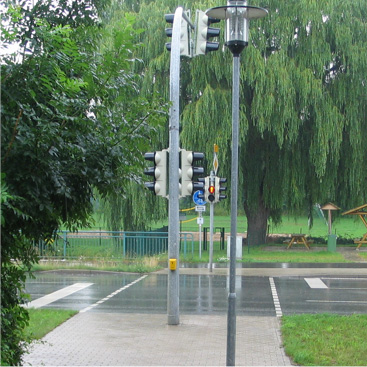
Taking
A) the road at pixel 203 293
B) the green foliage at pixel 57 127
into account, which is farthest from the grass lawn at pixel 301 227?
the green foliage at pixel 57 127

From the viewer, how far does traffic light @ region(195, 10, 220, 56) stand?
11938 mm

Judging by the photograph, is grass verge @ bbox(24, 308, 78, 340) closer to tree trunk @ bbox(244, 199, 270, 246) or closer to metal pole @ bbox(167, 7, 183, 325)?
metal pole @ bbox(167, 7, 183, 325)

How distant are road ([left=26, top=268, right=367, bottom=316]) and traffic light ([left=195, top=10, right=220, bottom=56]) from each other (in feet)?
18.9

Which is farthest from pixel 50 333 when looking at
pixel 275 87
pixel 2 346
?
pixel 275 87

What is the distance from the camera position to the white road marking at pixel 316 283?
749 inches

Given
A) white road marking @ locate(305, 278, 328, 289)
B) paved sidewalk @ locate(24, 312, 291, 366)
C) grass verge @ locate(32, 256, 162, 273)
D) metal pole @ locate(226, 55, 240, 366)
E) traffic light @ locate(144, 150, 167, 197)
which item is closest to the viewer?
metal pole @ locate(226, 55, 240, 366)

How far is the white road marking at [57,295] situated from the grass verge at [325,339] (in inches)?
234

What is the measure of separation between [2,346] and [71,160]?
1.44m

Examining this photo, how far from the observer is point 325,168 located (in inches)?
1039

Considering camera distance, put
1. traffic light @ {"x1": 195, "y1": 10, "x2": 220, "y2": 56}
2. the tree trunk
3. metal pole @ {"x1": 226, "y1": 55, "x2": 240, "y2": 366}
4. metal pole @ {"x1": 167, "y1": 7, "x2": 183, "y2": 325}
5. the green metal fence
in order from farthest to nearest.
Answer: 1. the tree trunk
2. the green metal fence
3. metal pole @ {"x1": 167, "y1": 7, "x2": 183, "y2": 325}
4. traffic light @ {"x1": 195, "y1": 10, "x2": 220, "y2": 56}
5. metal pole @ {"x1": 226, "y1": 55, "x2": 240, "y2": 366}

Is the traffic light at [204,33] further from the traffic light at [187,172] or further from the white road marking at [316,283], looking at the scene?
the white road marking at [316,283]

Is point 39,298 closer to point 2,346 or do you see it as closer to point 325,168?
point 2,346

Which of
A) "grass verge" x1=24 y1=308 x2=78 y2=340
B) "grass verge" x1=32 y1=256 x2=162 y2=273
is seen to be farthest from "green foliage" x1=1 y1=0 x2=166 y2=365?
"grass verge" x1=32 y1=256 x2=162 y2=273

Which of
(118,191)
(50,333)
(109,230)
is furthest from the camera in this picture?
(109,230)
